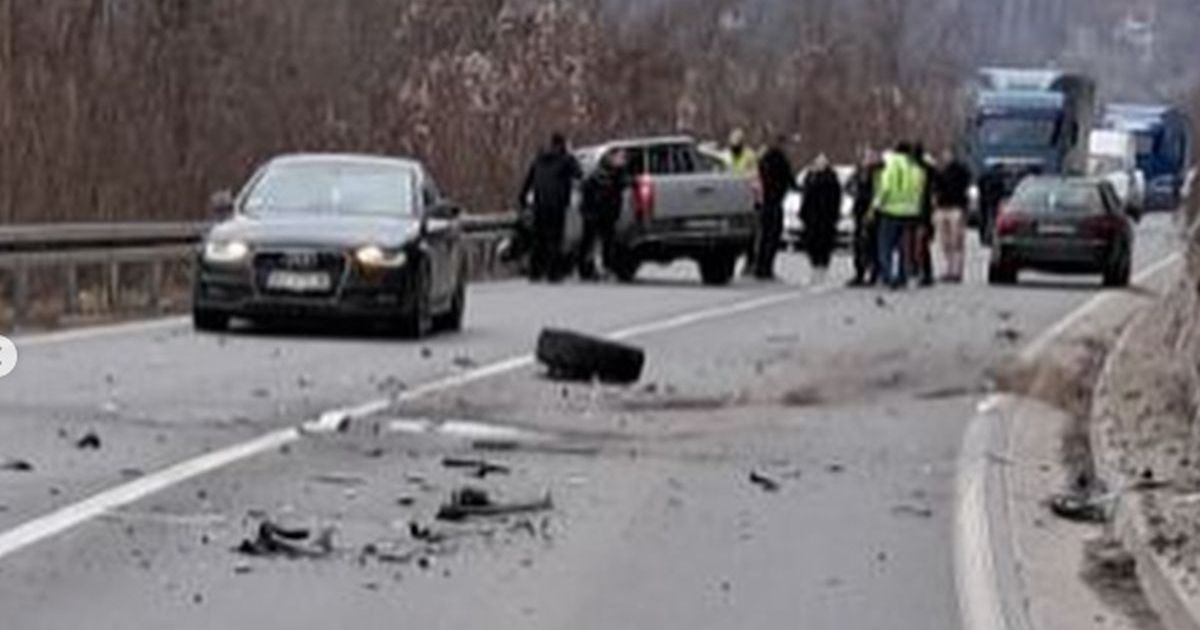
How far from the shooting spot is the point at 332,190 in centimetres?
2475

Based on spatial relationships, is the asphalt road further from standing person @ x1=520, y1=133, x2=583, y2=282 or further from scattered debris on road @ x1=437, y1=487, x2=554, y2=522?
standing person @ x1=520, y1=133, x2=583, y2=282

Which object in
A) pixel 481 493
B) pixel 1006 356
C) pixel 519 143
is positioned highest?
pixel 481 493

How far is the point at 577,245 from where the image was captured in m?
37.4

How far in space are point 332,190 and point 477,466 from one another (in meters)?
10.3

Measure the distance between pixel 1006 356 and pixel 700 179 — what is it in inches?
544

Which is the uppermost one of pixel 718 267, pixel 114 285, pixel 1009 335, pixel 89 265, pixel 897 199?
pixel 1009 335

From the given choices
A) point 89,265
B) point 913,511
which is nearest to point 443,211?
point 89,265

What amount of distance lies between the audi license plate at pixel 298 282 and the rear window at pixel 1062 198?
1816cm

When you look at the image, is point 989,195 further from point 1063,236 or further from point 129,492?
point 129,492

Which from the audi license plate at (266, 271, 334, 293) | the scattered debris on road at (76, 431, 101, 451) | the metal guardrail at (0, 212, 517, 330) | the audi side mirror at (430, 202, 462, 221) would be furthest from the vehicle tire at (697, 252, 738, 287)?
the scattered debris on road at (76, 431, 101, 451)

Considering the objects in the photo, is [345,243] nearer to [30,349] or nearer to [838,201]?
[30,349]

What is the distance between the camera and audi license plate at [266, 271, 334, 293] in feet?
76.1

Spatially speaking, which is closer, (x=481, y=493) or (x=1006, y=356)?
(x=481, y=493)

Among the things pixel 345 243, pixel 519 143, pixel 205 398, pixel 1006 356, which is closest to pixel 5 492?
pixel 205 398
